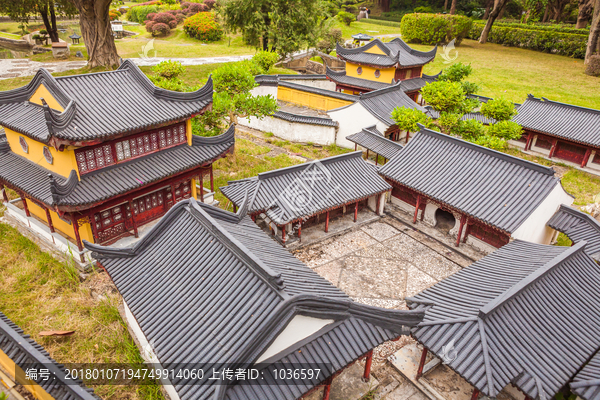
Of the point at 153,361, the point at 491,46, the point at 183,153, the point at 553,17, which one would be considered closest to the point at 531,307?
the point at 153,361

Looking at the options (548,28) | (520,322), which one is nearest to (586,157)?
(520,322)

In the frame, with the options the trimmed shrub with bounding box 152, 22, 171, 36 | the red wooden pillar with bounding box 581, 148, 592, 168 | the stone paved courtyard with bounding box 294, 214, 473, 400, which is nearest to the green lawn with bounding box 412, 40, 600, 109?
the red wooden pillar with bounding box 581, 148, 592, 168

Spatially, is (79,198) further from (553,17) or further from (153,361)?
(553,17)

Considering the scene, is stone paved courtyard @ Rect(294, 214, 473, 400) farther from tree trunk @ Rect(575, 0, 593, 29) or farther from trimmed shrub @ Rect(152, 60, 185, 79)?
tree trunk @ Rect(575, 0, 593, 29)

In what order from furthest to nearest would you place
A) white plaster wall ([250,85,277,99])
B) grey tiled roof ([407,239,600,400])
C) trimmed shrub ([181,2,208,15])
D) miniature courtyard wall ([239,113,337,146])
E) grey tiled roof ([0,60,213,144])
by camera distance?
trimmed shrub ([181,2,208,15]), white plaster wall ([250,85,277,99]), miniature courtyard wall ([239,113,337,146]), grey tiled roof ([0,60,213,144]), grey tiled roof ([407,239,600,400])

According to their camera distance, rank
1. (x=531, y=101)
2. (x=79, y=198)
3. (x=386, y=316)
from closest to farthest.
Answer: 1. (x=386, y=316)
2. (x=79, y=198)
3. (x=531, y=101)

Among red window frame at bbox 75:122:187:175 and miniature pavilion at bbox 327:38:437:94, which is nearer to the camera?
red window frame at bbox 75:122:187:175

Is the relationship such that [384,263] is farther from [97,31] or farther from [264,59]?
[97,31]

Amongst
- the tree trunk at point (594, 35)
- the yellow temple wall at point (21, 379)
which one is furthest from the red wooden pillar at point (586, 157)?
the yellow temple wall at point (21, 379)
